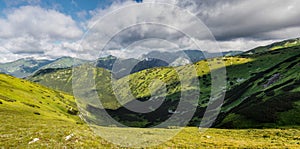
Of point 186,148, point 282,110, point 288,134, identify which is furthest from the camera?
point 282,110

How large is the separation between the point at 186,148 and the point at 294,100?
4927cm

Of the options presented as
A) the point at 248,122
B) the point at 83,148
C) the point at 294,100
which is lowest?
the point at 248,122

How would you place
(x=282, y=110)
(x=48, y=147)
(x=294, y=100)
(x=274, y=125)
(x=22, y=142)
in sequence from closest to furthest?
1. (x=48, y=147)
2. (x=22, y=142)
3. (x=274, y=125)
4. (x=282, y=110)
5. (x=294, y=100)

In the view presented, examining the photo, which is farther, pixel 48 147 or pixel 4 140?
pixel 4 140

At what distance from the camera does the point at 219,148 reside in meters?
27.6

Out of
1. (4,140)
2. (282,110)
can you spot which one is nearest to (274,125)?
(282,110)

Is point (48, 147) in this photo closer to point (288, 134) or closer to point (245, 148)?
point (245, 148)

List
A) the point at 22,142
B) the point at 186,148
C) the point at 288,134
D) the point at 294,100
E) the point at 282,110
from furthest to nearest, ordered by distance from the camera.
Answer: the point at 294,100, the point at 282,110, the point at 288,134, the point at 186,148, the point at 22,142

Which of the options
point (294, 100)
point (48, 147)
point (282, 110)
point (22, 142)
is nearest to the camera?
point (48, 147)

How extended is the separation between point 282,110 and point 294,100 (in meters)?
8.38

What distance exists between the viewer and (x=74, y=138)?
27.4 meters

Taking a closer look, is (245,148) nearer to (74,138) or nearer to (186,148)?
(186,148)

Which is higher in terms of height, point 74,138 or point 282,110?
point 74,138

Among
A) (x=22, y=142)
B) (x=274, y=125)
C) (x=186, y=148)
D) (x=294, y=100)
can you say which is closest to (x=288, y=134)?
(x=274, y=125)
